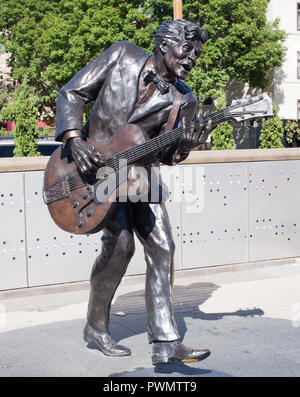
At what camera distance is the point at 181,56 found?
3637 mm

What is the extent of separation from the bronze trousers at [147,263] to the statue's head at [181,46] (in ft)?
2.78

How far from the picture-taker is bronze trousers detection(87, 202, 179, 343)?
3.68 m

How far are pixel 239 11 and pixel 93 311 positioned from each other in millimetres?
31209

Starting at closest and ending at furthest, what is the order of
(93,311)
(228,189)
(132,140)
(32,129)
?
(132,140) → (93,311) → (228,189) → (32,129)

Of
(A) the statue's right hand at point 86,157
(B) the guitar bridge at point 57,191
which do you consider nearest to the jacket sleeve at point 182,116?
(A) the statue's right hand at point 86,157

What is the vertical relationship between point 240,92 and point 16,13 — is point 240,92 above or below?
below

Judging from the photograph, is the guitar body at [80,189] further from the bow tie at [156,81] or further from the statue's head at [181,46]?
the statue's head at [181,46]

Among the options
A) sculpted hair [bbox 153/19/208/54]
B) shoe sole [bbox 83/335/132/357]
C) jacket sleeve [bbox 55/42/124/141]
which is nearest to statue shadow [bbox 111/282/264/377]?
shoe sole [bbox 83/335/132/357]

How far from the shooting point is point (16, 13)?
35.8 meters

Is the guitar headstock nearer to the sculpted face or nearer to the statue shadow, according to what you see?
the sculpted face

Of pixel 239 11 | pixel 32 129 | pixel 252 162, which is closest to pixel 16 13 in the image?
pixel 239 11

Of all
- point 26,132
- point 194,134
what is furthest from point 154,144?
point 26,132

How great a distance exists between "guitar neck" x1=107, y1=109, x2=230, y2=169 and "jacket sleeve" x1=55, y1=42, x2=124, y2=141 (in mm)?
343
